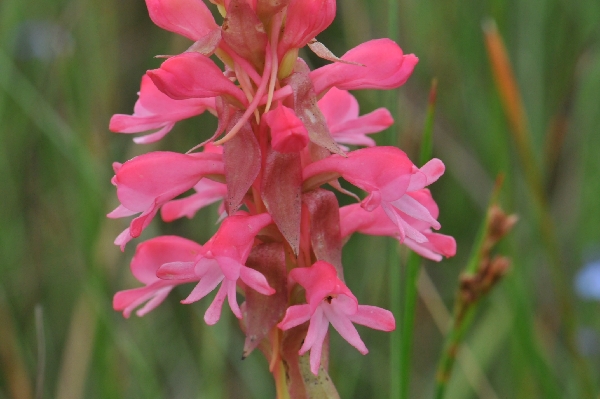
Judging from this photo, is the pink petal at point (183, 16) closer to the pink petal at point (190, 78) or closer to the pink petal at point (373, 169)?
the pink petal at point (190, 78)

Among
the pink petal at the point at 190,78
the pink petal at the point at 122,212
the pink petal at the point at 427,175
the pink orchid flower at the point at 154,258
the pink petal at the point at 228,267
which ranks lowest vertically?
the pink orchid flower at the point at 154,258

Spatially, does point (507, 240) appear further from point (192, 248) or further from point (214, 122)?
point (214, 122)

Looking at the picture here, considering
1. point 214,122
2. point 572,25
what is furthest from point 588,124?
point 214,122

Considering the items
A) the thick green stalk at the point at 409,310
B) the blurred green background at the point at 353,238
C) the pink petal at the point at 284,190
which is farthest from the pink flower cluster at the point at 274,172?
the blurred green background at the point at 353,238

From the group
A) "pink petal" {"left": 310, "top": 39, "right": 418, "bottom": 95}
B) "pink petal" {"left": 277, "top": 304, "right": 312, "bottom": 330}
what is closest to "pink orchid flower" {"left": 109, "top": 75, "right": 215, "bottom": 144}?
"pink petal" {"left": 310, "top": 39, "right": 418, "bottom": 95}

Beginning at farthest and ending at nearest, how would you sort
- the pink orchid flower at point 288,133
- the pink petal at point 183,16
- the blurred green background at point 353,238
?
the blurred green background at point 353,238
the pink petal at point 183,16
the pink orchid flower at point 288,133

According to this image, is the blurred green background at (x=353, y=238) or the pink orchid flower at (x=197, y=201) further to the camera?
the blurred green background at (x=353, y=238)

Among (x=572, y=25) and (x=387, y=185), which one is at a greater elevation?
(x=387, y=185)

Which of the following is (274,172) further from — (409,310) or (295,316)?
(409,310)
